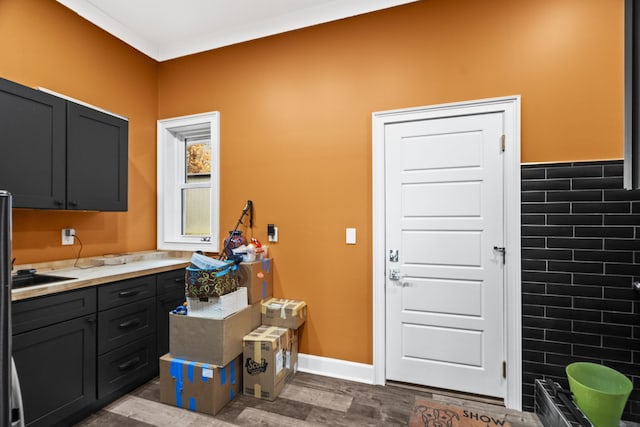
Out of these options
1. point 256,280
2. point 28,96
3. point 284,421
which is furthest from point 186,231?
point 284,421

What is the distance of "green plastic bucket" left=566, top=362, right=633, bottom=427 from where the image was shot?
1680 mm

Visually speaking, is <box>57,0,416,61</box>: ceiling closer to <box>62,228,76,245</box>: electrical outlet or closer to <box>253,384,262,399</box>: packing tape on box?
<box>62,228,76,245</box>: electrical outlet

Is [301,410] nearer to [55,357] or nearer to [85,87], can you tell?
[55,357]

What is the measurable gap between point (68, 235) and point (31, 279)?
48 cm

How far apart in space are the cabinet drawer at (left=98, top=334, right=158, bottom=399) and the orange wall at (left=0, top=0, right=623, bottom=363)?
953mm

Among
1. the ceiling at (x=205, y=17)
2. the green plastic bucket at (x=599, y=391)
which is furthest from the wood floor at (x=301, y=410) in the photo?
the ceiling at (x=205, y=17)

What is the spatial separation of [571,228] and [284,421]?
7.60 ft

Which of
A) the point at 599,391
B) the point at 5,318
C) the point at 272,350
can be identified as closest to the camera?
the point at 5,318

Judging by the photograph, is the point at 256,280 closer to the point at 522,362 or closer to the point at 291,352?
the point at 291,352

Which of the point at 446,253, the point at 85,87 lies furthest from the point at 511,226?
the point at 85,87

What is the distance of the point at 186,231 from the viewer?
3457 millimetres

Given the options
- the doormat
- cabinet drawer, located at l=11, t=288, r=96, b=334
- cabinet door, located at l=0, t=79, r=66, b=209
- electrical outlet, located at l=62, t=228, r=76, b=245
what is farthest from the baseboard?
cabinet door, located at l=0, t=79, r=66, b=209

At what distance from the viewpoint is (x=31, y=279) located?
2125 millimetres

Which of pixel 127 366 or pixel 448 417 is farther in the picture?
pixel 127 366
